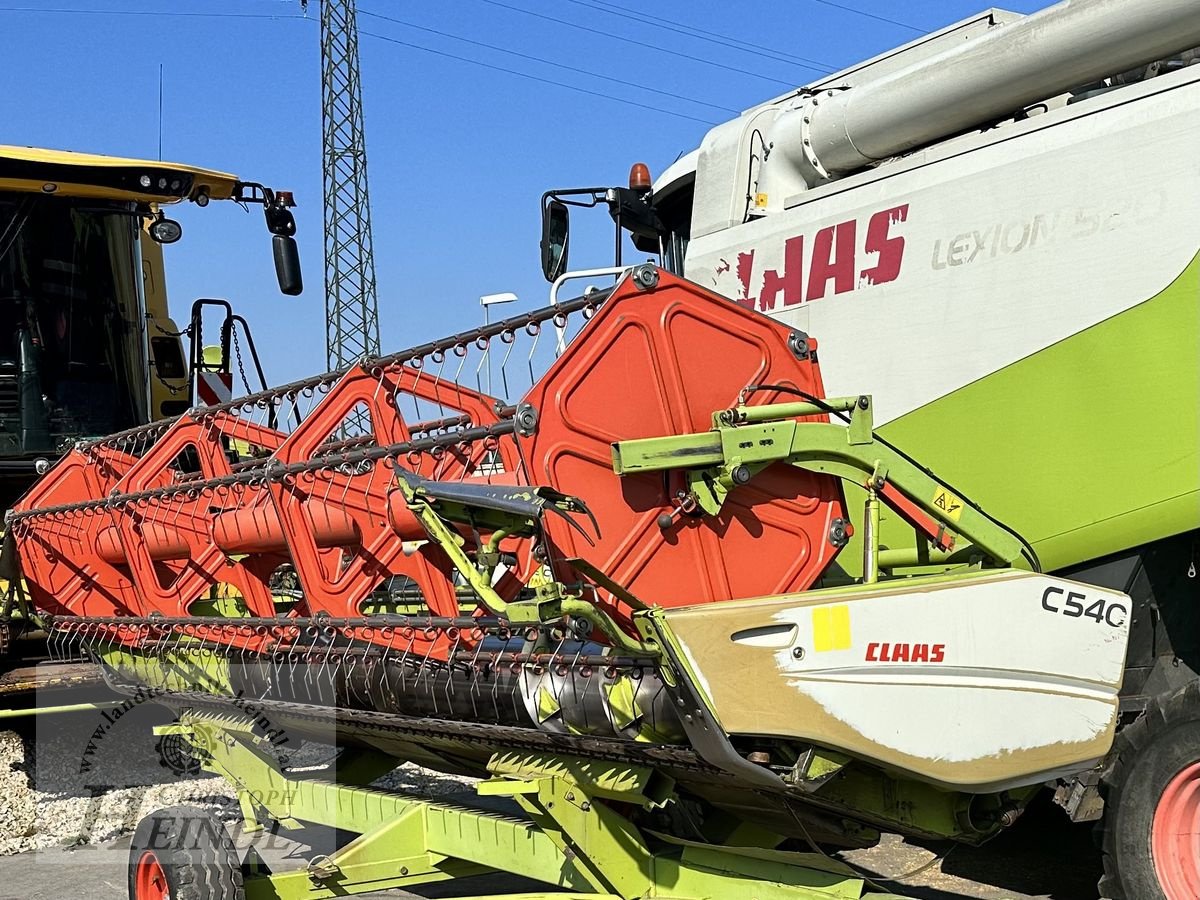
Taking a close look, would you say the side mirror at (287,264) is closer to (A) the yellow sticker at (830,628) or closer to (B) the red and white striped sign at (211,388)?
(B) the red and white striped sign at (211,388)

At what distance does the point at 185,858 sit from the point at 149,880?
43 cm

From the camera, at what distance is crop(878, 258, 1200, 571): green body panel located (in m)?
3.55

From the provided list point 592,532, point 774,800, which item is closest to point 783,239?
point 592,532

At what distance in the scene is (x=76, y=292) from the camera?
24.2ft

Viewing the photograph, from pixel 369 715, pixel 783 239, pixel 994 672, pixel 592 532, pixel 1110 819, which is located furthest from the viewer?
pixel 783 239

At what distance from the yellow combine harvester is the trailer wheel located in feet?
17.5

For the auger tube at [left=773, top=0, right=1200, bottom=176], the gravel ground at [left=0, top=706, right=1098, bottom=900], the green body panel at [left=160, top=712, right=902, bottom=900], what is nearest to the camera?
the green body panel at [left=160, top=712, right=902, bottom=900]

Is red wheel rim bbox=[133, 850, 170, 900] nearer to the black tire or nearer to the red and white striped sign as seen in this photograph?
the black tire

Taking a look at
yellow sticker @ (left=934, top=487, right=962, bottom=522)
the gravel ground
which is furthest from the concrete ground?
yellow sticker @ (left=934, top=487, right=962, bottom=522)

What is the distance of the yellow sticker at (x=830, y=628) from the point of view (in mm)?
2990

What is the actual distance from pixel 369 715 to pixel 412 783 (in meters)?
3.03

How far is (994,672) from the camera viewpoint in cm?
312

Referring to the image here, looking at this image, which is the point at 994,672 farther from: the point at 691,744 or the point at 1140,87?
the point at 1140,87

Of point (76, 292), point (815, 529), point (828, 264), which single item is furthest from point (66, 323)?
point (815, 529)
